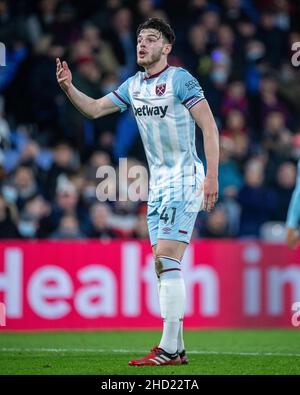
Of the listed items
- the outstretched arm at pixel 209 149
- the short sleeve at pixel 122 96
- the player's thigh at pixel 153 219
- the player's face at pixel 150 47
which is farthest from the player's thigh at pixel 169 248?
the player's face at pixel 150 47

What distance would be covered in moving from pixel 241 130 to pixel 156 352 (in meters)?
7.80

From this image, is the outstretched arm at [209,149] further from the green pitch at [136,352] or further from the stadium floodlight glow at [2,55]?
the stadium floodlight glow at [2,55]

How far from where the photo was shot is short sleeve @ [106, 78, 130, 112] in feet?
26.8

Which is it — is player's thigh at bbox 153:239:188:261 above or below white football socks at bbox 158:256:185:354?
above

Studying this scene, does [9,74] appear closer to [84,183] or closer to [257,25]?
[84,183]

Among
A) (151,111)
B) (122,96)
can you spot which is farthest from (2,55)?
(151,111)

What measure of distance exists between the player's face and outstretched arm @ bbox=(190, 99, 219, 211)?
527mm

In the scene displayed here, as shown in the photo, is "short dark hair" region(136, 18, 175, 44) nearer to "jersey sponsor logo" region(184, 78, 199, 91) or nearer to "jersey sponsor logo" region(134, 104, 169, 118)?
"jersey sponsor logo" region(184, 78, 199, 91)

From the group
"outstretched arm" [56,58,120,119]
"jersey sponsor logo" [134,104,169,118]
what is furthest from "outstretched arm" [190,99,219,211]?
"outstretched arm" [56,58,120,119]

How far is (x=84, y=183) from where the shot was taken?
13.5m

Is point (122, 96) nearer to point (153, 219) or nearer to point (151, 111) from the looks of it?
point (151, 111)

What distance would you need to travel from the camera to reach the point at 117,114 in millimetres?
14750

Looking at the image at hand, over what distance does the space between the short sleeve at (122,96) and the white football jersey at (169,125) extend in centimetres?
25
